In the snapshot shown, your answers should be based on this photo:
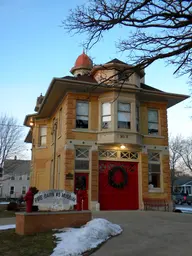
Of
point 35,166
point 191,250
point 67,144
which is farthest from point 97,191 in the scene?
point 191,250

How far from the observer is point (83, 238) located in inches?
297

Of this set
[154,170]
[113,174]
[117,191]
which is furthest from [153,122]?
[117,191]

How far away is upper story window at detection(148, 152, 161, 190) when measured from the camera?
732 inches

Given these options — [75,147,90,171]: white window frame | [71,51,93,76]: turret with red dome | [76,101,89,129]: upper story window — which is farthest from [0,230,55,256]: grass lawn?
[71,51,93,76]: turret with red dome

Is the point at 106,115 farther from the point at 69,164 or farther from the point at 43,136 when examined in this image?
the point at 43,136

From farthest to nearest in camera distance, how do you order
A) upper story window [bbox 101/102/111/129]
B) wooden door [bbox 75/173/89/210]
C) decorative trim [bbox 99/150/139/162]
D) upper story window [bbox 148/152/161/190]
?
upper story window [bbox 148/152/161/190] → upper story window [bbox 101/102/111/129] → decorative trim [bbox 99/150/139/162] → wooden door [bbox 75/173/89/210]

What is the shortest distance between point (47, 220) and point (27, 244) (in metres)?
1.86

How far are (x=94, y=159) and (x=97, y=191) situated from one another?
73.8 inches

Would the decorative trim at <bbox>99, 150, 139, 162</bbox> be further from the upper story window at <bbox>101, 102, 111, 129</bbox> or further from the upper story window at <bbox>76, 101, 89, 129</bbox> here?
the upper story window at <bbox>76, 101, 89, 129</bbox>

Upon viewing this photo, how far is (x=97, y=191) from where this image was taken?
16969mm

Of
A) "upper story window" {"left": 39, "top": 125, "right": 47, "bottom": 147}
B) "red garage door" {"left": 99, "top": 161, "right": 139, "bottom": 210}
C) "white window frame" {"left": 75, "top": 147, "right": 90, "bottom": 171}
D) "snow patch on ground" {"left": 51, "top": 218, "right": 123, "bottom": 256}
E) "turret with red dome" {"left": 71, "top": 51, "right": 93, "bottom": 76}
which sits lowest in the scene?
"snow patch on ground" {"left": 51, "top": 218, "right": 123, "bottom": 256}

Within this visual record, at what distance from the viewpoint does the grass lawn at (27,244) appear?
6672 millimetres

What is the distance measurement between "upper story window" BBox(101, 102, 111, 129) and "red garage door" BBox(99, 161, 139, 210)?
2.27 metres

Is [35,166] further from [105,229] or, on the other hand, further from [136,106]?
[105,229]
